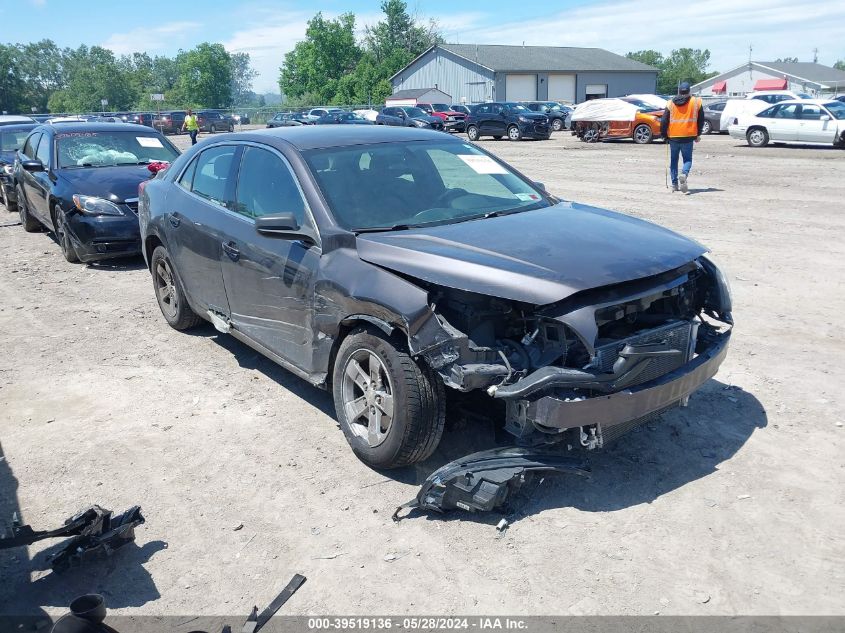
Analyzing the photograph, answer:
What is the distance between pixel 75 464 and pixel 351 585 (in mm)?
2106

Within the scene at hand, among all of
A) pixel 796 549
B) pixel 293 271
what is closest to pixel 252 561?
pixel 293 271

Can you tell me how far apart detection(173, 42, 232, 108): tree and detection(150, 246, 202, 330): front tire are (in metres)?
106

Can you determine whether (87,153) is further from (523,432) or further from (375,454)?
(523,432)

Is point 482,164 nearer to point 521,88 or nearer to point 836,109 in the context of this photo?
point 836,109

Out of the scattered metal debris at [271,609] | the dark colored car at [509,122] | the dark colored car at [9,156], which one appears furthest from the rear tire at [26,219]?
the dark colored car at [509,122]

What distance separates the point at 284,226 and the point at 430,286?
109 centimetres

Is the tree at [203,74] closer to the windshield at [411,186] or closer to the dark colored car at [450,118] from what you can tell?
the dark colored car at [450,118]

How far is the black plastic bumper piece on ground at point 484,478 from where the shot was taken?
3.46 meters

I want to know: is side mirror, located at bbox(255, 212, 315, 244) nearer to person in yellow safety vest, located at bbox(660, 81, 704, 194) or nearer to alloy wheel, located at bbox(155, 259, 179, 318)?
alloy wheel, located at bbox(155, 259, 179, 318)

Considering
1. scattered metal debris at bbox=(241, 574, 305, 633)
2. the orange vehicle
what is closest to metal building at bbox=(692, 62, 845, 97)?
the orange vehicle

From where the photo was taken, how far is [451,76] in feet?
221

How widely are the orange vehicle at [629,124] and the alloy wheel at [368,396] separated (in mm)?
26072

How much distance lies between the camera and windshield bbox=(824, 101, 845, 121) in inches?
901

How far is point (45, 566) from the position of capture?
3398mm
